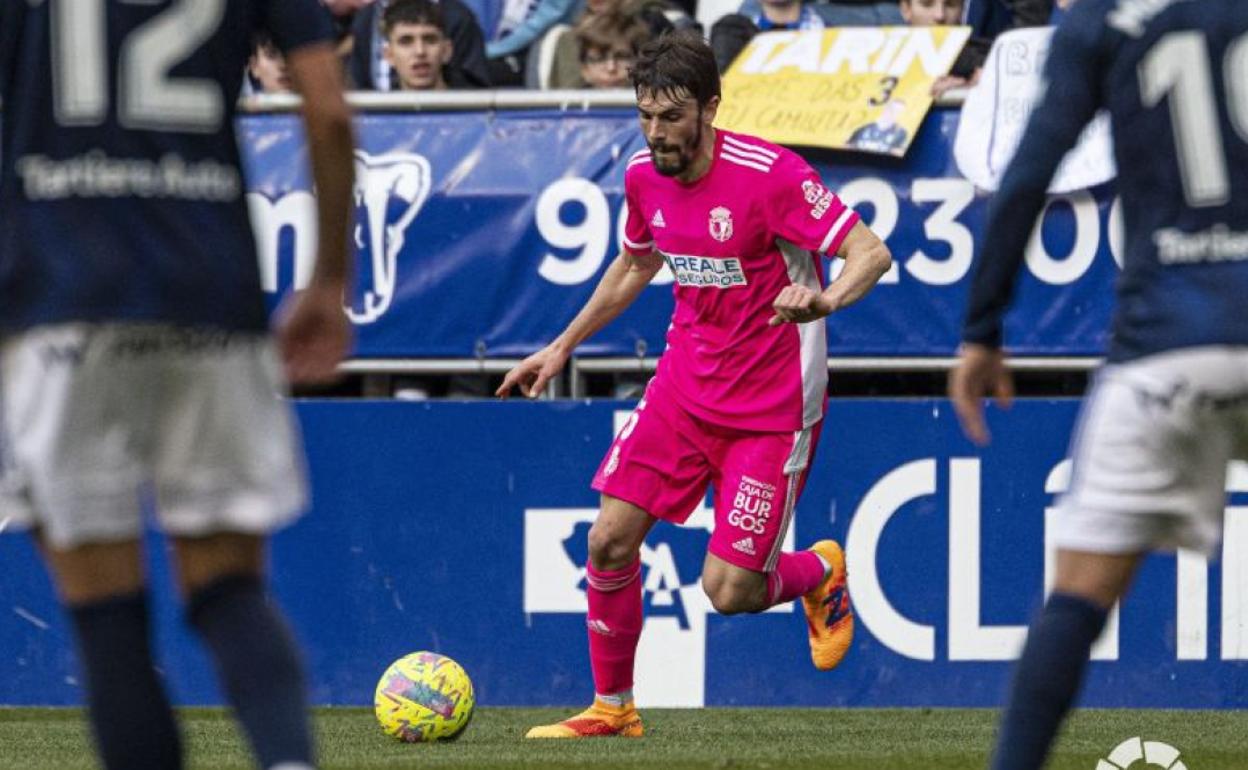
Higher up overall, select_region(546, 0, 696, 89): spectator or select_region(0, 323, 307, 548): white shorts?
select_region(0, 323, 307, 548): white shorts

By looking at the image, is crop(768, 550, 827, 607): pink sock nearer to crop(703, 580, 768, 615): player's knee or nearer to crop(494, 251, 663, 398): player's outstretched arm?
crop(703, 580, 768, 615): player's knee

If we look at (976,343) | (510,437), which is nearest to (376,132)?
(510,437)

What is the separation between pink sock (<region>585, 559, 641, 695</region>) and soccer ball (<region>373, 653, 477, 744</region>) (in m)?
0.48

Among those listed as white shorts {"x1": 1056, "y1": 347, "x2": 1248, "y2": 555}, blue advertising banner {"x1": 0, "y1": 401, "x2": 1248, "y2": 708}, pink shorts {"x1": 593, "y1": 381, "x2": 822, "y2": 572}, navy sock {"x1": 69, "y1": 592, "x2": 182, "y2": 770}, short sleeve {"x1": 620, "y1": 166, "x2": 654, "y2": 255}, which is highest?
white shorts {"x1": 1056, "y1": 347, "x2": 1248, "y2": 555}

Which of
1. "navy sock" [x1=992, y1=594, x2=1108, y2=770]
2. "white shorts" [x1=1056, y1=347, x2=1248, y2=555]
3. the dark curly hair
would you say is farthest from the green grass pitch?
"white shorts" [x1=1056, y1=347, x2=1248, y2=555]

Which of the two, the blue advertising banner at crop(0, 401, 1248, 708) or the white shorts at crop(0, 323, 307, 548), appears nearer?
the white shorts at crop(0, 323, 307, 548)

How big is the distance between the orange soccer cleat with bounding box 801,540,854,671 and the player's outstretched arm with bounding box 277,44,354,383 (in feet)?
15.9

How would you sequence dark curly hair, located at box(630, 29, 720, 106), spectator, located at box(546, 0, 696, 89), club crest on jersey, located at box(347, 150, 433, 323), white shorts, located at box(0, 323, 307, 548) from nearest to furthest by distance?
white shorts, located at box(0, 323, 307, 548) → dark curly hair, located at box(630, 29, 720, 106) → club crest on jersey, located at box(347, 150, 433, 323) → spectator, located at box(546, 0, 696, 89)

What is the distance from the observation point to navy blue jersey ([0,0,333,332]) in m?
3.82

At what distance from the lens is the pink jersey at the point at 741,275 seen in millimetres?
7898

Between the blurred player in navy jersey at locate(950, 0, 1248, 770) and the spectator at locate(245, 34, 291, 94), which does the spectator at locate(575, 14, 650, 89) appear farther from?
the blurred player in navy jersey at locate(950, 0, 1248, 770)

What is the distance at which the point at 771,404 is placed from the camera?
316 inches

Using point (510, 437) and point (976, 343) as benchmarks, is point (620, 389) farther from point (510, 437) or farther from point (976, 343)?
point (976, 343)

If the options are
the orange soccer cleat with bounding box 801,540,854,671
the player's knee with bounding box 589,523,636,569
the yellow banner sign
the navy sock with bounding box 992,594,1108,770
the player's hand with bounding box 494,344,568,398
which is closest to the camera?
the navy sock with bounding box 992,594,1108,770
